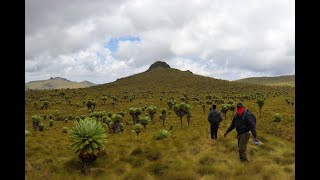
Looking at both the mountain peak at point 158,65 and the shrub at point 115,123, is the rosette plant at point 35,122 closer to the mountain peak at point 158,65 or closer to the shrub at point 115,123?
the shrub at point 115,123

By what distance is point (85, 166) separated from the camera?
11562 mm

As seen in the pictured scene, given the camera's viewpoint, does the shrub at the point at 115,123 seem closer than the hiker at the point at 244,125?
No

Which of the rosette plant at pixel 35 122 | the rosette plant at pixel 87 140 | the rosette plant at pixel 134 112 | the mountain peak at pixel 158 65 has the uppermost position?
the mountain peak at pixel 158 65

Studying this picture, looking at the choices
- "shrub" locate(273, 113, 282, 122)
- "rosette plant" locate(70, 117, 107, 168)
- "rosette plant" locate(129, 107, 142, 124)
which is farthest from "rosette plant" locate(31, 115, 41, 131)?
"rosette plant" locate(70, 117, 107, 168)

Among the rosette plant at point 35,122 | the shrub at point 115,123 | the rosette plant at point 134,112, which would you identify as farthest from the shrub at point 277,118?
the rosette plant at point 35,122

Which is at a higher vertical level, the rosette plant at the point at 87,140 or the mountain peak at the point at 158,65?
the mountain peak at the point at 158,65

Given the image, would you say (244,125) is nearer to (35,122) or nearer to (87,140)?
(87,140)

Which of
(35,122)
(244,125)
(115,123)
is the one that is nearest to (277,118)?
(115,123)

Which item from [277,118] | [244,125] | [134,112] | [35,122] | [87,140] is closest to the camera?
[87,140]

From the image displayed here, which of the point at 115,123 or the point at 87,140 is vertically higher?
the point at 87,140

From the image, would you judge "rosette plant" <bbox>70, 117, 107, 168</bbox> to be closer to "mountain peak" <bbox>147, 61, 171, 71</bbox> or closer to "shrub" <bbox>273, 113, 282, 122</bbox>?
"shrub" <bbox>273, 113, 282, 122</bbox>

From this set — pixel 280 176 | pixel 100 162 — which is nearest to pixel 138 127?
pixel 100 162
